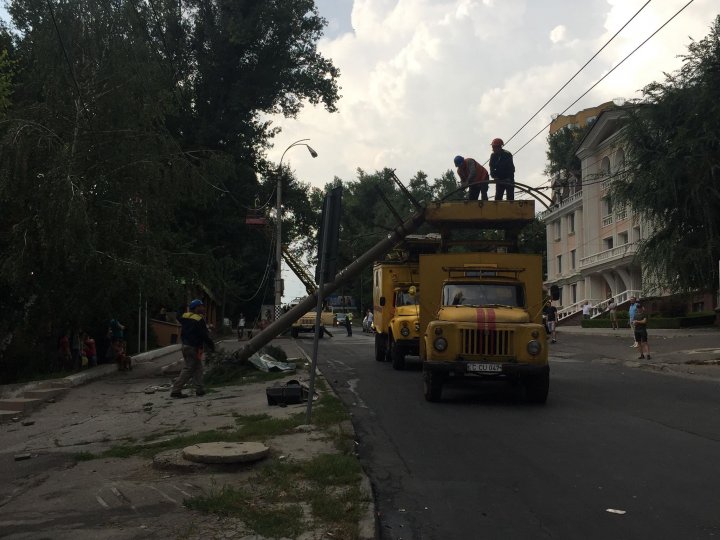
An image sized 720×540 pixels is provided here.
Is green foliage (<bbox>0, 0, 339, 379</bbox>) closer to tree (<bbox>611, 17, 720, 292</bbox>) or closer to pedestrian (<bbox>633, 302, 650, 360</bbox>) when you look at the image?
pedestrian (<bbox>633, 302, 650, 360</bbox>)

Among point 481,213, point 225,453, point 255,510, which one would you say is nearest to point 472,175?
point 481,213

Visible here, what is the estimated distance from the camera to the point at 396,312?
60.7 ft

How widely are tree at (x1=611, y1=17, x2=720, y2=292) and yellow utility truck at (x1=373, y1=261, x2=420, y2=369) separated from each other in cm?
1477

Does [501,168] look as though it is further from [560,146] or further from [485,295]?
[560,146]

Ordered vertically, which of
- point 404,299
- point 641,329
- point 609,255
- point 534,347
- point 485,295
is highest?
point 609,255

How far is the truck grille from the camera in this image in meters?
11.1

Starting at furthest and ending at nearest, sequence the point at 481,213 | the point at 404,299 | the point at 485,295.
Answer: the point at 404,299 → the point at 481,213 → the point at 485,295

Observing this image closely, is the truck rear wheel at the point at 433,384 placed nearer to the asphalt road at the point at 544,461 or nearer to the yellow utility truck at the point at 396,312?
the asphalt road at the point at 544,461

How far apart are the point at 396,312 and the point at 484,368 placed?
7.61 m

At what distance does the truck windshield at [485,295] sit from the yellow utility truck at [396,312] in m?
4.35

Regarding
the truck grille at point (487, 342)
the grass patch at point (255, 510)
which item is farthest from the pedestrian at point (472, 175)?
the grass patch at point (255, 510)

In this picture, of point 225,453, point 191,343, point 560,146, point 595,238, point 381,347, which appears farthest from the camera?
point 560,146

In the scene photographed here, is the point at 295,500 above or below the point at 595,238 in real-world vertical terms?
below

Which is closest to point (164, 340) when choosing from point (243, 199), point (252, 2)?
point (243, 199)
